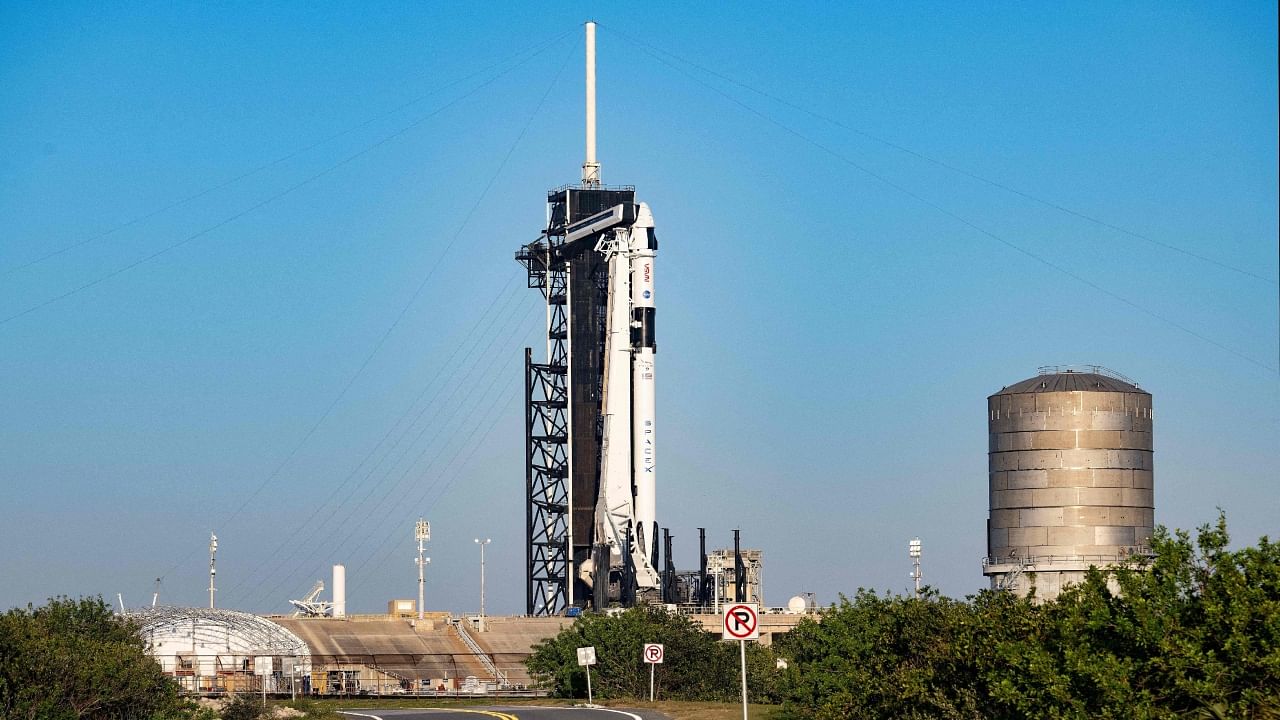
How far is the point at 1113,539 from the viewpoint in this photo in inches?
3893

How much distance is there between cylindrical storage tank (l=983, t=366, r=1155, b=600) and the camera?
9931 centimetres

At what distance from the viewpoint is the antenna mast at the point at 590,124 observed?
403ft

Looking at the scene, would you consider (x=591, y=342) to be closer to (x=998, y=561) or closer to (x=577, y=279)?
(x=577, y=279)

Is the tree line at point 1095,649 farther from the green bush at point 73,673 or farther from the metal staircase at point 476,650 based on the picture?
the metal staircase at point 476,650

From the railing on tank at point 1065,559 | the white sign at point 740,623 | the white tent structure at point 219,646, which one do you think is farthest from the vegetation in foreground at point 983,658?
the railing on tank at point 1065,559

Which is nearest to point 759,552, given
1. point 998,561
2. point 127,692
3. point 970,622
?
point 998,561

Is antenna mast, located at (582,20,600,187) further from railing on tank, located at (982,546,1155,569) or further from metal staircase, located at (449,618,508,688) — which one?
railing on tank, located at (982,546,1155,569)


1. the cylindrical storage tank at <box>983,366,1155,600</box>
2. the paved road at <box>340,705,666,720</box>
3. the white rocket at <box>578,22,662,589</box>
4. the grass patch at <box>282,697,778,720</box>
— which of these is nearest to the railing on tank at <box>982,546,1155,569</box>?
the cylindrical storage tank at <box>983,366,1155,600</box>

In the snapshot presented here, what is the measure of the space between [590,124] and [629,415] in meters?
22.7

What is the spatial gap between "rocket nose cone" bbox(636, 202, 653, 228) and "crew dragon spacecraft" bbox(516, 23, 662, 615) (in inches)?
2.6

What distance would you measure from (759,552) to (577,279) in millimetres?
32933

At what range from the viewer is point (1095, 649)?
33.0 m

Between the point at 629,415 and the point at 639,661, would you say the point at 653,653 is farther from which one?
the point at 629,415

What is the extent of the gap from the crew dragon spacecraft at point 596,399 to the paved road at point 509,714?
51.7m
